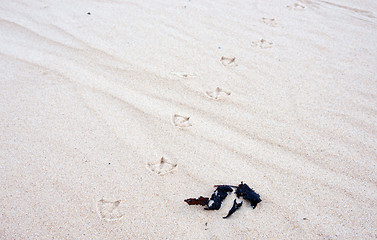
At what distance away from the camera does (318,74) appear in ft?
6.33

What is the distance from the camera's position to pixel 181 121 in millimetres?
1532

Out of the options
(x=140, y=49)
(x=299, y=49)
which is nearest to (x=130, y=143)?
(x=140, y=49)

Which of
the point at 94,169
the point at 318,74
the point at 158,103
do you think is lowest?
the point at 94,169

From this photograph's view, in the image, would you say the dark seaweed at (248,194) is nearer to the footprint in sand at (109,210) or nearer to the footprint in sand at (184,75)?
the footprint in sand at (109,210)

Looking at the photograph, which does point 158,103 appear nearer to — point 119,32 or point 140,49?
point 140,49

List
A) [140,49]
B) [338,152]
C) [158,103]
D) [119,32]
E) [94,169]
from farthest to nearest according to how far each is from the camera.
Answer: [119,32]
[140,49]
[158,103]
[338,152]
[94,169]

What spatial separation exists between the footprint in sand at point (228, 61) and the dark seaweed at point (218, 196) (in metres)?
1.06

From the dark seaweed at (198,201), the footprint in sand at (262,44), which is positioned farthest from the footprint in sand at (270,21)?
the dark seaweed at (198,201)

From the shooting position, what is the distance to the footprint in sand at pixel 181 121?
4.95ft

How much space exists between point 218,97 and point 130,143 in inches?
24.5

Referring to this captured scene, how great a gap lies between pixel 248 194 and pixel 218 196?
→ 0.41ft

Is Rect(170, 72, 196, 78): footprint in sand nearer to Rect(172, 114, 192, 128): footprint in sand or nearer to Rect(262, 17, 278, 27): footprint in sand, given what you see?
Rect(172, 114, 192, 128): footprint in sand

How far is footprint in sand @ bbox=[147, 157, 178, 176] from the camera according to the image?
1262 mm

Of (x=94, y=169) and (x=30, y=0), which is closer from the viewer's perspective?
(x=94, y=169)
